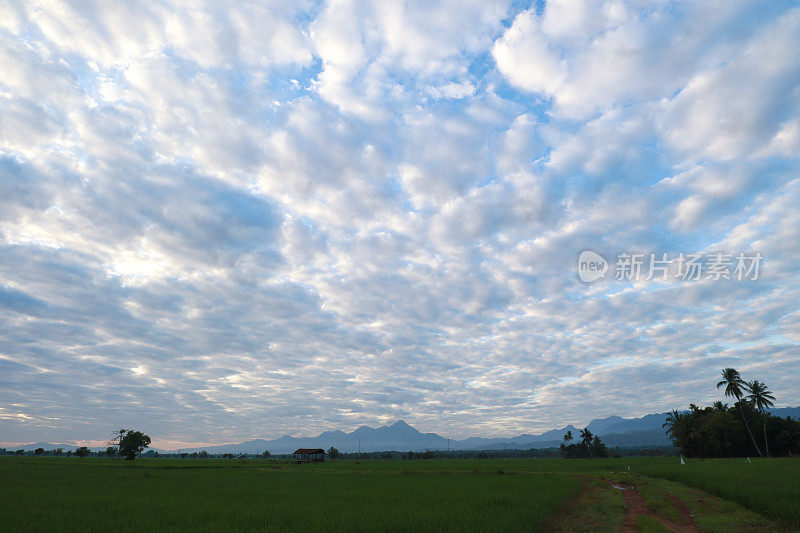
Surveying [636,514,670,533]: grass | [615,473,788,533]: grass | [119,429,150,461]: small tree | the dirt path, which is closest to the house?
[119,429,150,461]: small tree

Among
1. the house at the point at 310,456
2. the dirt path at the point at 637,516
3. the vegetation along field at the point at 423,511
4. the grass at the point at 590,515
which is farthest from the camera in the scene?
the house at the point at 310,456

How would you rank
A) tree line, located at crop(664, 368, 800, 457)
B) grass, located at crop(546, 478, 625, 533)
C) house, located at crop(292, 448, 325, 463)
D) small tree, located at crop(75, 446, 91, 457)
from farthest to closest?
small tree, located at crop(75, 446, 91, 457), house, located at crop(292, 448, 325, 463), tree line, located at crop(664, 368, 800, 457), grass, located at crop(546, 478, 625, 533)

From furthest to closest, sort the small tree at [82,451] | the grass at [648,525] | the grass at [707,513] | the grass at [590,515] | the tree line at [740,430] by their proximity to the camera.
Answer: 1. the small tree at [82,451]
2. the tree line at [740,430]
3. the grass at [590,515]
4. the grass at [707,513]
5. the grass at [648,525]

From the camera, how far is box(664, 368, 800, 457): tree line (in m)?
81.1

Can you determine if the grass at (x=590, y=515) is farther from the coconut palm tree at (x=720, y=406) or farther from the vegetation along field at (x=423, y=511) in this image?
the coconut palm tree at (x=720, y=406)

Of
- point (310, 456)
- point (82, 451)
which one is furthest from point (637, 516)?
point (82, 451)

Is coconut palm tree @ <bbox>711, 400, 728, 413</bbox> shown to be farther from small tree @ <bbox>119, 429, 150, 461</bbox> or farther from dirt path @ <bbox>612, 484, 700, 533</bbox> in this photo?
small tree @ <bbox>119, 429, 150, 461</bbox>

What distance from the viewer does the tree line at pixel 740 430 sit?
266 feet

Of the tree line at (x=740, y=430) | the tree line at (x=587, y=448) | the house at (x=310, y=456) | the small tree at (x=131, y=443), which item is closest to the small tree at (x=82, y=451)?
the small tree at (x=131, y=443)

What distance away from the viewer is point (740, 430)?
83.9 m

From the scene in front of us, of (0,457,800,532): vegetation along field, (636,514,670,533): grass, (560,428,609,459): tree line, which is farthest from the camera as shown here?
(560,428,609,459): tree line

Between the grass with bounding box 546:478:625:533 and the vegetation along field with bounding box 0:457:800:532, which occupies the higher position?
the vegetation along field with bounding box 0:457:800:532

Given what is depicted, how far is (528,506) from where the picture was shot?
70.4ft

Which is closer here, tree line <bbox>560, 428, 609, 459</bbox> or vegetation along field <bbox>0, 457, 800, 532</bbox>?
vegetation along field <bbox>0, 457, 800, 532</bbox>
